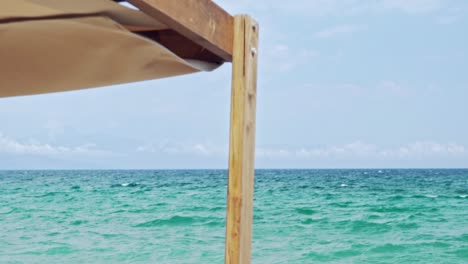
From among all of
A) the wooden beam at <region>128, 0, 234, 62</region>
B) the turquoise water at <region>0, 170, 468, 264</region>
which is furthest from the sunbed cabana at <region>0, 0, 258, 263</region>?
the turquoise water at <region>0, 170, 468, 264</region>

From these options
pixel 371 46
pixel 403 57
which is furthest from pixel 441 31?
pixel 371 46

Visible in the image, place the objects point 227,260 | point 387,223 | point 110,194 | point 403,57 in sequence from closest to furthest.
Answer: point 227,260 → point 387,223 → point 110,194 → point 403,57

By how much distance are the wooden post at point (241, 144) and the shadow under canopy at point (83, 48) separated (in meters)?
0.11

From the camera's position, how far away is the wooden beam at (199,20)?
1205 millimetres

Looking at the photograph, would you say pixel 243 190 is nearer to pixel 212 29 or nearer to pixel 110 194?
pixel 212 29

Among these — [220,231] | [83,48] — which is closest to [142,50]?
[83,48]

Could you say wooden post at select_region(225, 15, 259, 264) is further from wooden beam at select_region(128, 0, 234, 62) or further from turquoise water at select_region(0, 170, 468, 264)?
turquoise water at select_region(0, 170, 468, 264)

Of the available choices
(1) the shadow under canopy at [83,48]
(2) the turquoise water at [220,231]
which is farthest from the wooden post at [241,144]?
(2) the turquoise water at [220,231]

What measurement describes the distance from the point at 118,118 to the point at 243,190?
88.1 ft

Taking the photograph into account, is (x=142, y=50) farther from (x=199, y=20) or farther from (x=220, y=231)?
(x=220, y=231)

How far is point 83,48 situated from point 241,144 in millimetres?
460

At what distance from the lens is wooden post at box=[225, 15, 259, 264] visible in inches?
59.1

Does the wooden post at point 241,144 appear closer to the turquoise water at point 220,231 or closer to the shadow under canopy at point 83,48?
the shadow under canopy at point 83,48

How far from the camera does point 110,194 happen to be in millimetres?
18641
